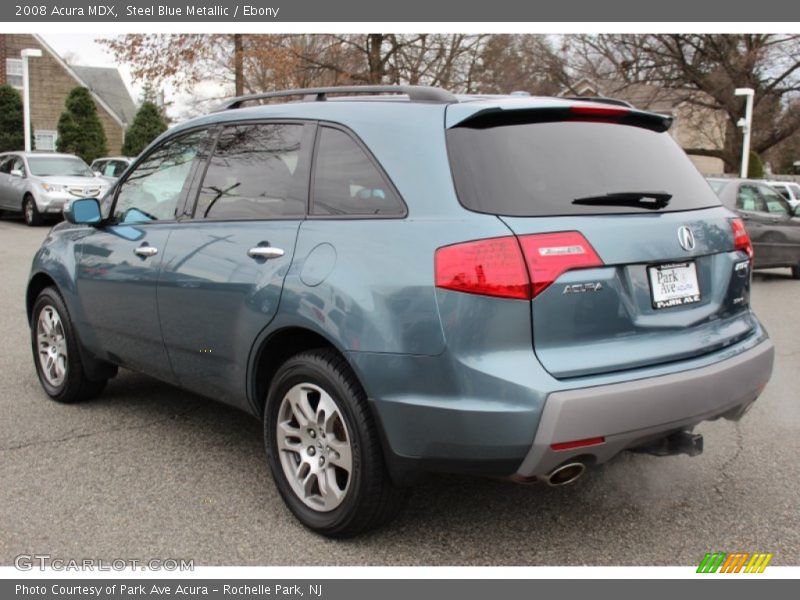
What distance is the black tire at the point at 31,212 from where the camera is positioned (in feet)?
62.0

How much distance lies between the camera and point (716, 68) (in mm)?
36281

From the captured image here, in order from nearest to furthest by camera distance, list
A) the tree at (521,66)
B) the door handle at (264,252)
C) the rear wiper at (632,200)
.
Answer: the rear wiper at (632,200) → the door handle at (264,252) → the tree at (521,66)

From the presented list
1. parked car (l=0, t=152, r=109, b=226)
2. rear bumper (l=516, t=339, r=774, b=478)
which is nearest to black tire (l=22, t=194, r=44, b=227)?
parked car (l=0, t=152, r=109, b=226)

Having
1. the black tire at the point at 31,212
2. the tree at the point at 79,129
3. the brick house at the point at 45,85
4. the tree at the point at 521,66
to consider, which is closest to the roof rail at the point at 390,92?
the black tire at the point at 31,212

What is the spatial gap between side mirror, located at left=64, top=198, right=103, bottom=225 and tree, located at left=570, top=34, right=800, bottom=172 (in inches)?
1363

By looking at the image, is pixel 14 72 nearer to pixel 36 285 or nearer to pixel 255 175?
pixel 36 285

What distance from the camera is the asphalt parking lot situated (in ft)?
10.8

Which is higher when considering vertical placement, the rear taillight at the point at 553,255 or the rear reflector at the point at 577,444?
the rear taillight at the point at 553,255

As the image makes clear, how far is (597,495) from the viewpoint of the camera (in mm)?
3820

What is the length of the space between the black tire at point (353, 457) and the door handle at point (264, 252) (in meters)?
0.45

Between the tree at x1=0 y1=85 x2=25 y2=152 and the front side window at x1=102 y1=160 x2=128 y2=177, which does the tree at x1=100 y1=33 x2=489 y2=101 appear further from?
the tree at x1=0 y1=85 x2=25 y2=152

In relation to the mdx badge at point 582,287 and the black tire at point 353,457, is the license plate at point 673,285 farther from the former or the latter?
the black tire at point 353,457

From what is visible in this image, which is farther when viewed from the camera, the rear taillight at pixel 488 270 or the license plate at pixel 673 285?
the license plate at pixel 673 285

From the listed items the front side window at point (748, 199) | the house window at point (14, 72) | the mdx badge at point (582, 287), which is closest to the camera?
the mdx badge at point (582, 287)
